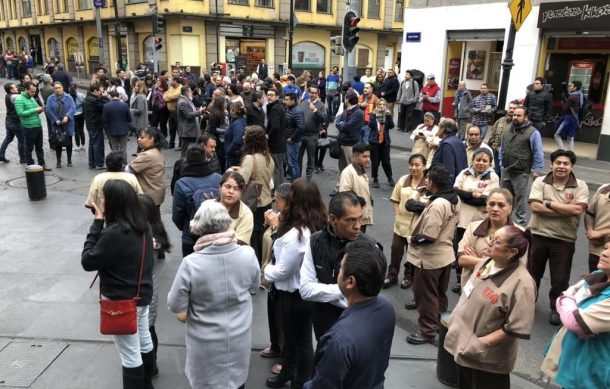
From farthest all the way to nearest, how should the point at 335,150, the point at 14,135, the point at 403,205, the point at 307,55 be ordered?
the point at 307,55
the point at 14,135
the point at 335,150
the point at 403,205

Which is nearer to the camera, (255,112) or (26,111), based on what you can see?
(255,112)

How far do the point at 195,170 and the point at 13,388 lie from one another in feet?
8.23

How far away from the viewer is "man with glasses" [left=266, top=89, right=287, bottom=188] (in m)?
9.34

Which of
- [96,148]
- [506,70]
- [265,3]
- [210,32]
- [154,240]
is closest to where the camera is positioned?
[154,240]

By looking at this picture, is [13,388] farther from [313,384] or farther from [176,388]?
[313,384]

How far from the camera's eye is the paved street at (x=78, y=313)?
4.52 meters

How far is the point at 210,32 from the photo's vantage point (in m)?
29.6

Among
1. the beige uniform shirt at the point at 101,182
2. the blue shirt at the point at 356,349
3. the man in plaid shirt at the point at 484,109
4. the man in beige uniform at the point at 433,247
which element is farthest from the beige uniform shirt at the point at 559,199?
the man in plaid shirt at the point at 484,109

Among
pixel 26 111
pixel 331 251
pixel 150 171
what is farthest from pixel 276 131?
pixel 331 251

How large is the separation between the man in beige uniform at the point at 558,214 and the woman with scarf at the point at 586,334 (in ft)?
7.18

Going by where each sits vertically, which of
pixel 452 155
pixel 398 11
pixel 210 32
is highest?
pixel 398 11

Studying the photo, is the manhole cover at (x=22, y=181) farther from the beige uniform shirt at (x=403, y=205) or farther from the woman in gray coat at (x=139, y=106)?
the beige uniform shirt at (x=403, y=205)

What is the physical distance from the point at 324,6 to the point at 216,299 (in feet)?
111

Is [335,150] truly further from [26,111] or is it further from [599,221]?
[26,111]
